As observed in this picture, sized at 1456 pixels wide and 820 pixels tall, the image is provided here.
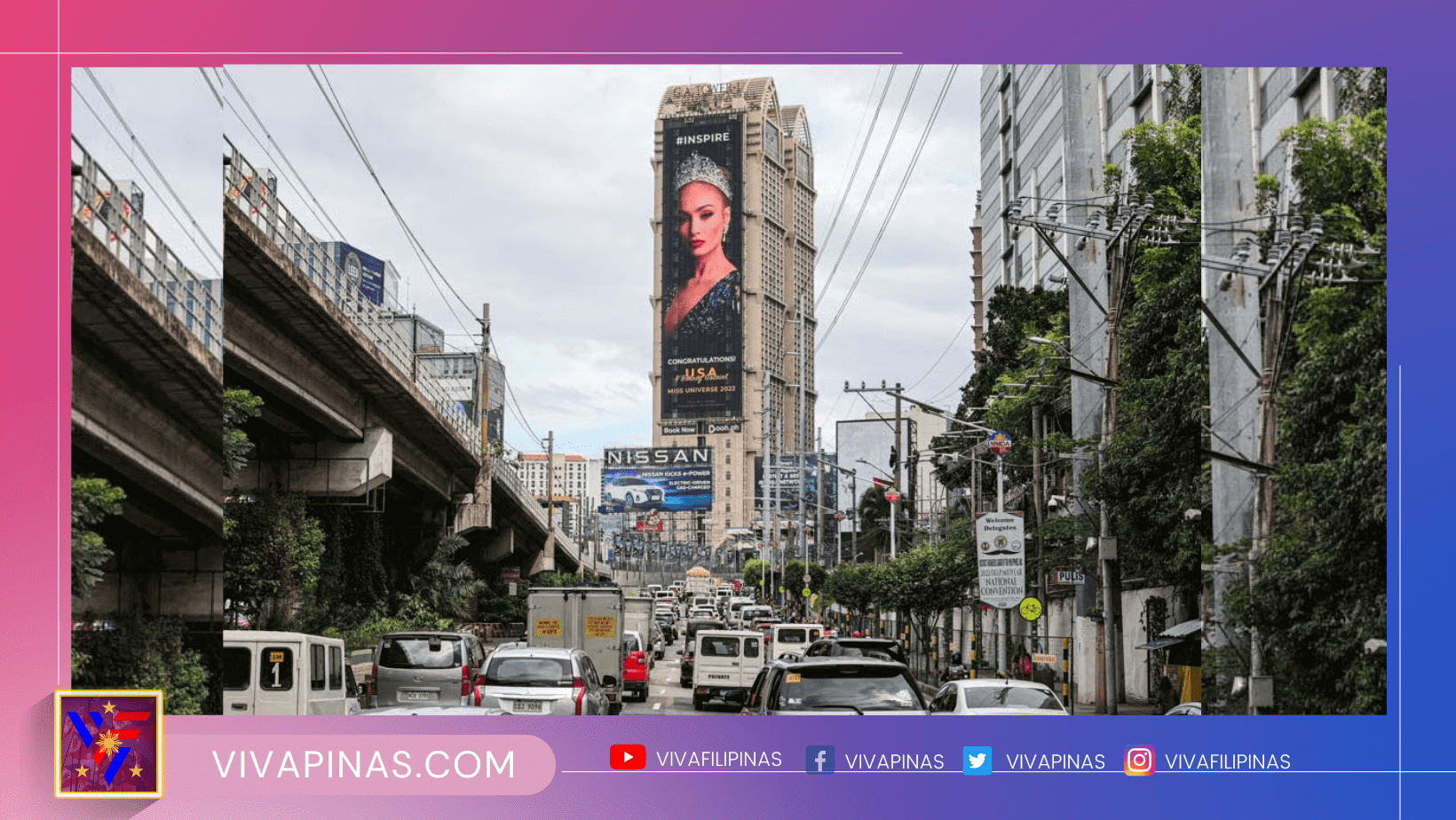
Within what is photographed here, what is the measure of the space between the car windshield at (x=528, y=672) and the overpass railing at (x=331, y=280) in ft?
9.71

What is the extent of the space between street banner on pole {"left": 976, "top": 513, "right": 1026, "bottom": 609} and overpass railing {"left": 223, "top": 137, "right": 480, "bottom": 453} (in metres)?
6.12

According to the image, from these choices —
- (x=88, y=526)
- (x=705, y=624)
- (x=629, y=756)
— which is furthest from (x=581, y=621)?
(x=705, y=624)

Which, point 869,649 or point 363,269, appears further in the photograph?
point 869,649

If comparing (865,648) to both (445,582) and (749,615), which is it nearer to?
(445,582)

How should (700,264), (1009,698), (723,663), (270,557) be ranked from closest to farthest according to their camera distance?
1. (700,264)
2. (1009,698)
3. (270,557)
4. (723,663)

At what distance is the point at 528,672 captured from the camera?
15.6 metres

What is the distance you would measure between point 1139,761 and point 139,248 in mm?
6834

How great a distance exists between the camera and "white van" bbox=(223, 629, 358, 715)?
9.98m

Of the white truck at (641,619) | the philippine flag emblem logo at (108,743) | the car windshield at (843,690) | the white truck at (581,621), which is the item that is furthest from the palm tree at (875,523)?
the philippine flag emblem logo at (108,743)

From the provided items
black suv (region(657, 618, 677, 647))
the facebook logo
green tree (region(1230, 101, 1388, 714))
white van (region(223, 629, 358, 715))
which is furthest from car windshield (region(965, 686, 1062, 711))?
black suv (region(657, 618, 677, 647))

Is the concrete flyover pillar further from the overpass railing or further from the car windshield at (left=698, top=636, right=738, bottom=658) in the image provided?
the car windshield at (left=698, top=636, right=738, bottom=658)

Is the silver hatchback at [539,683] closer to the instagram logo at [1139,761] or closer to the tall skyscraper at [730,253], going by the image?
the tall skyscraper at [730,253]

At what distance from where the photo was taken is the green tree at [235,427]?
33.8 feet

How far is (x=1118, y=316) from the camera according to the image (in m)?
11.2
